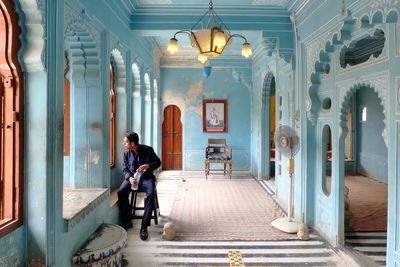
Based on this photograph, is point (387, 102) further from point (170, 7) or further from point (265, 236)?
point (170, 7)

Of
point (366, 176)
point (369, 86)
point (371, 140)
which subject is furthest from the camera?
point (366, 176)

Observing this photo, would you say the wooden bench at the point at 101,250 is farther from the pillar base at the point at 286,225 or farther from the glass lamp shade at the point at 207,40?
the pillar base at the point at 286,225

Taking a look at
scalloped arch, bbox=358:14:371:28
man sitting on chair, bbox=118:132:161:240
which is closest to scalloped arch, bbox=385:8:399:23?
scalloped arch, bbox=358:14:371:28

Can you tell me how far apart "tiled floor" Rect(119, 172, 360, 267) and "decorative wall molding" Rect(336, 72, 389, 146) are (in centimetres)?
178

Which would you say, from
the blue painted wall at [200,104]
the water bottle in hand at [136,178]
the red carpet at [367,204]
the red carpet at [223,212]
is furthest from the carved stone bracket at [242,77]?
the water bottle in hand at [136,178]

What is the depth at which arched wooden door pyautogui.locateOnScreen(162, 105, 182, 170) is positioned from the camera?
36.7 ft

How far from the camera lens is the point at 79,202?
12.2ft

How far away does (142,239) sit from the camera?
15.5ft

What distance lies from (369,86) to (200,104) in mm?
7544

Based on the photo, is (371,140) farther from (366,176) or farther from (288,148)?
(288,148)

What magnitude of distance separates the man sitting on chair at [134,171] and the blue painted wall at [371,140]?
7382mm

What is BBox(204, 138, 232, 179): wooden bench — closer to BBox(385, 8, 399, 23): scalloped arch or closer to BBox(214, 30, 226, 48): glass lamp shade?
BBox(214, 30, 226, 48): glass lamp shade

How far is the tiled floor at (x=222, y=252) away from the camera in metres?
4.04

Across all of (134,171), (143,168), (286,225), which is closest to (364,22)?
(286,225)
